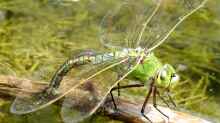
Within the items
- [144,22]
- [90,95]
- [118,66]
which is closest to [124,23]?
[144,22]

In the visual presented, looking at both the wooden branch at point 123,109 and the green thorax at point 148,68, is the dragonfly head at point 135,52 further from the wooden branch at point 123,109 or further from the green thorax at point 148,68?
the wooden branch at point 123,109

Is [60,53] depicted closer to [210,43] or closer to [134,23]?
[134,23]

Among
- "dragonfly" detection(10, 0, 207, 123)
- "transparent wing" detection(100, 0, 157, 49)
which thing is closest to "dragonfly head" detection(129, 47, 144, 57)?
"dragonfly" detection(10, 0, 207, 123)

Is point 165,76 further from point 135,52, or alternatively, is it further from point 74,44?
point 74,44

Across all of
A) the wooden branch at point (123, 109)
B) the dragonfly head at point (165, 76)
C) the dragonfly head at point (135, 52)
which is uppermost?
the dragonfly head at point (135, 52)

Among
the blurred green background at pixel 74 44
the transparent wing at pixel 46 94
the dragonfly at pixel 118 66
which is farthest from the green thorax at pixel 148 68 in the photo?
the blurred green background at pixel 74 44

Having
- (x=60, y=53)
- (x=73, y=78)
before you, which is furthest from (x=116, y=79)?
(x=60, y=53)
